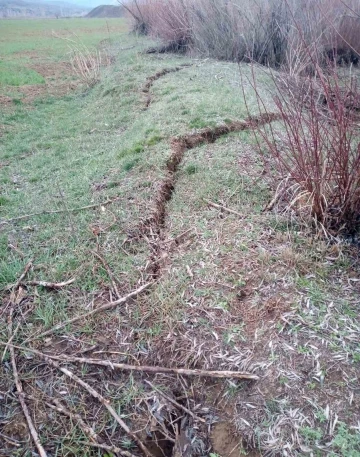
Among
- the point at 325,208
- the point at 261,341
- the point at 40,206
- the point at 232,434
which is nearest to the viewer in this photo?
the point at 232,434

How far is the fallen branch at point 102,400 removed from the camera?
2.30 meters

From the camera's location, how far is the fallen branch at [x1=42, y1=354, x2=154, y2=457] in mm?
2299

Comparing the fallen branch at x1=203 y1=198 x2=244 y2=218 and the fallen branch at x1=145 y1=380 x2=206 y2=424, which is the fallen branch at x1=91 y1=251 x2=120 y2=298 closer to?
the fallen branch at x1=145 y1=380 x2=206 y2=424

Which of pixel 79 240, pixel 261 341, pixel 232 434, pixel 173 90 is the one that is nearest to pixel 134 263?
pixel 79 240

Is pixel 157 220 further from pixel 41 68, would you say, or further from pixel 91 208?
pixel 41 68

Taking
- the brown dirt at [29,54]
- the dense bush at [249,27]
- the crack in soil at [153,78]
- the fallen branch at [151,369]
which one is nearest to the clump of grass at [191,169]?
the fallen branch at [151,369]

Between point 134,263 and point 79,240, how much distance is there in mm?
590

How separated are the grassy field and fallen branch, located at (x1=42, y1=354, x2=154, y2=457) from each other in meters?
0.03

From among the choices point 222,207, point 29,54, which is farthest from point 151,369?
point 29,54

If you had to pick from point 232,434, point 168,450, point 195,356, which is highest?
point 195,356

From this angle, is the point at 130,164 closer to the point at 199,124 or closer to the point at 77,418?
the point at 199,124

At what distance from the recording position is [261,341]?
8.36ft

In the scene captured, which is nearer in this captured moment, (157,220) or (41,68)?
(157,220)

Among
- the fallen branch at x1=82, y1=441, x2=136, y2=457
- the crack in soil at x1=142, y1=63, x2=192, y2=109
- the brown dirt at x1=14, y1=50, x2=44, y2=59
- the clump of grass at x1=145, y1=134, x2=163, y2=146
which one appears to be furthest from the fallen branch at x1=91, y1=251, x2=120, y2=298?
the brown dirt at x1=14, y1=50, x2=44, y2=59
